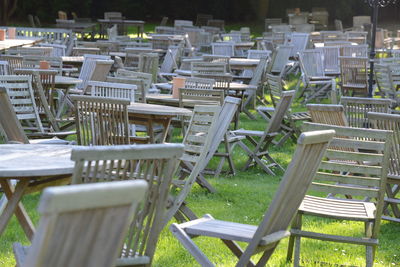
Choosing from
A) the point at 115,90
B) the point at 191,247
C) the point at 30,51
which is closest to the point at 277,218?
the point at 191,247

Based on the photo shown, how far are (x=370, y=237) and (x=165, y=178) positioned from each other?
6.72 ft

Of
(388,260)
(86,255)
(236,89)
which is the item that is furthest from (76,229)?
(236,89)

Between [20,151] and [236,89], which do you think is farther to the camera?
[236,89]

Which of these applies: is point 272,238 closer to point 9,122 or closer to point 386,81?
point 9,122

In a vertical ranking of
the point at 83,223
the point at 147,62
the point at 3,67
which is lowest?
the point at 147,62

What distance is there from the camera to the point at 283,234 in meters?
4.19

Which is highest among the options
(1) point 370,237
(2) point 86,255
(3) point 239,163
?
(2) point 86,255

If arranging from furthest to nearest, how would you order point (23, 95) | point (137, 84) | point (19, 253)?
1. point (137, 84)
2. point (23, 95)
3. point (19, 253)

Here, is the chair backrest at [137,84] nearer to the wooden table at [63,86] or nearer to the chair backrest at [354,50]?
the wooden table at [63,86]

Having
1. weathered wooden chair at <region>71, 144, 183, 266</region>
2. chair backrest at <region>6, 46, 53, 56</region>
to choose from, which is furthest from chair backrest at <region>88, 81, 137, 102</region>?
weathered wooden chair at <region>71, 144, 183, 266</region>

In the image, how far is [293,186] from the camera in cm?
404

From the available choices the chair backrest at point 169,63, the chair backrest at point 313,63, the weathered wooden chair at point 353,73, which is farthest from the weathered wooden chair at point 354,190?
the chair backrest at point 313,63

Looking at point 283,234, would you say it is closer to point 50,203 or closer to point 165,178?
point 165,178

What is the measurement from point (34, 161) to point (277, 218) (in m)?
1.30
